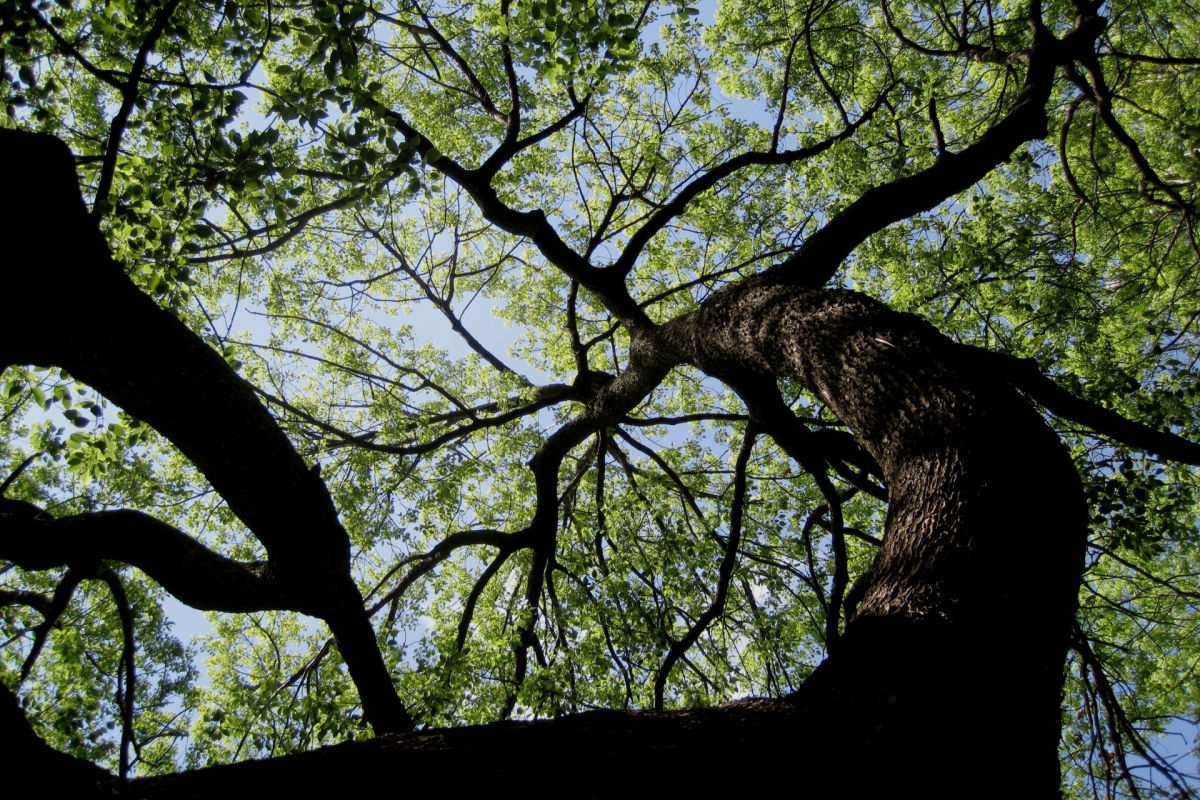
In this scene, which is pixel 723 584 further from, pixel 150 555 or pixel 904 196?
pixel 150 555

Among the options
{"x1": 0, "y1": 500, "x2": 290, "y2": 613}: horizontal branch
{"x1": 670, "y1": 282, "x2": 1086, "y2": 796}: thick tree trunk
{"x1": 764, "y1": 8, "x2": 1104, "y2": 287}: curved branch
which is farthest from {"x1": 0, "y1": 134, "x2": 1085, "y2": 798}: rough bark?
{"x1": 764, "y1": 8, "x2": 1104, "y2": 287}: curved branch

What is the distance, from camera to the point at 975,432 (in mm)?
2299

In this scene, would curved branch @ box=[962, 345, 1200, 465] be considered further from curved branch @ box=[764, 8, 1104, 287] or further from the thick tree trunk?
curved branch @ box=[764, 8, 1104, 287]

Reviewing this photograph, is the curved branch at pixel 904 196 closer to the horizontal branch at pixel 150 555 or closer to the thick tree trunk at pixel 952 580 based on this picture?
the thick tree trunk at pixel 952 580

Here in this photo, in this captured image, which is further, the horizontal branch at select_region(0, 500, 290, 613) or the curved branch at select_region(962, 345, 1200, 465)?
the horizontal branch at select_region(0, 500, 290, 613)

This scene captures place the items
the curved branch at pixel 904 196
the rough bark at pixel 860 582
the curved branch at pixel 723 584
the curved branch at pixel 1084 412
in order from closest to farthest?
1. the rough bark at pixel 860 582
2. the curved branch at pixel 1084 412
3. the curved branch at pixel 904 196
4. the curved branch at pixel 723 584

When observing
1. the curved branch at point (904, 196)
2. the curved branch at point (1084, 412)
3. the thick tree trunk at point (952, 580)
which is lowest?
the thick tree trunk at point (952, 580)

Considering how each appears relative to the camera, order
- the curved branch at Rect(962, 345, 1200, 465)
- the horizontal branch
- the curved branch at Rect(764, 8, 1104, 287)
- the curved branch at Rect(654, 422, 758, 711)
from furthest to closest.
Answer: the curved branch at Rect(654, 422, 758, 711)
the curved branch at Rect(764, 8, 1104, 287)
the horizontal branch
the curved branch at Rect(962, 345, 1200, 465)

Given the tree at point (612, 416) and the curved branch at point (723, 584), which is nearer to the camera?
the tree at point (612, 416)

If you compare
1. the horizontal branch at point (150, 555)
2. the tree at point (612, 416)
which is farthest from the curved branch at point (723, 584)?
the horizontal branch at point (150, 555)

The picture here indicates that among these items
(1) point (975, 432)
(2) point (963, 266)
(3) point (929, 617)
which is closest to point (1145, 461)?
(2) point (963, 266)

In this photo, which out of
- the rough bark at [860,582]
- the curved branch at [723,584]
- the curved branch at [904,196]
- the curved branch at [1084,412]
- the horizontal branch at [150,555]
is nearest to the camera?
the rough bark at [860,582]

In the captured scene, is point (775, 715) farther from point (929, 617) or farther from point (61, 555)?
point (61, 555)

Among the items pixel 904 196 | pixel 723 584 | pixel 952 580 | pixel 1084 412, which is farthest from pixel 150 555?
pixel 904 196
